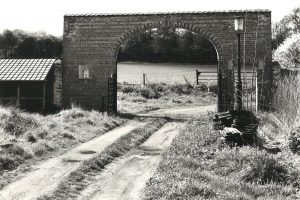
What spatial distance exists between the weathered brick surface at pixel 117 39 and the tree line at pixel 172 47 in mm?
22927

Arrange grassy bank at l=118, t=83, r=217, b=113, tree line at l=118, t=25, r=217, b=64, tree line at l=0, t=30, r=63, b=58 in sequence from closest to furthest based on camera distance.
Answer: grassy bank at l=118, t=83, r=217, b=113, tree line at l=0, t=30, r=63, b=58, tree line at l=118, t=25, r=217, b=64

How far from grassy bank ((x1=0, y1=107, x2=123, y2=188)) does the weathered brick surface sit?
12.4ft

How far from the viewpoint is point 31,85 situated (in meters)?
20.5

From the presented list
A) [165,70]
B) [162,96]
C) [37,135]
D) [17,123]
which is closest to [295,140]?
[37,135]

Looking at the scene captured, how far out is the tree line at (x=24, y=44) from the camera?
3491 centimetres

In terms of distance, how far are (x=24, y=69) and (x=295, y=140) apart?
14343 mm

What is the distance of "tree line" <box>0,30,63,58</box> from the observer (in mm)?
34906

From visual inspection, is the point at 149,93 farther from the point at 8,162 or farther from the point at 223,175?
the point at 223,175

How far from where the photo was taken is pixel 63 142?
11727 millimetres

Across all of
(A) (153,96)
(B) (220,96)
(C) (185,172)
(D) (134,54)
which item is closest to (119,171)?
(C) (185,172)

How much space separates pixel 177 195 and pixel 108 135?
7006 mm

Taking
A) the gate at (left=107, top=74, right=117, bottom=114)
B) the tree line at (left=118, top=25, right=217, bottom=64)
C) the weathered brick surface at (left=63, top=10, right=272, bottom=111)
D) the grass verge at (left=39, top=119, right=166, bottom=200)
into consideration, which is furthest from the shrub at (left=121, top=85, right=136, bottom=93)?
the grass verge at (left=39, top=119, right=166, bottom=200)

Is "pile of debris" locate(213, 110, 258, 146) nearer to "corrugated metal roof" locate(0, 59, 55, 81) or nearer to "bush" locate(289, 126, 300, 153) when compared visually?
"bush" locate(289, 126, 300, 153)

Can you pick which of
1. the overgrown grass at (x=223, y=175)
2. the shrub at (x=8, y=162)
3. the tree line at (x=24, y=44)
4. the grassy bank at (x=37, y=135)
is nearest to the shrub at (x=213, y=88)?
the tree line at (x=24, y=44)
